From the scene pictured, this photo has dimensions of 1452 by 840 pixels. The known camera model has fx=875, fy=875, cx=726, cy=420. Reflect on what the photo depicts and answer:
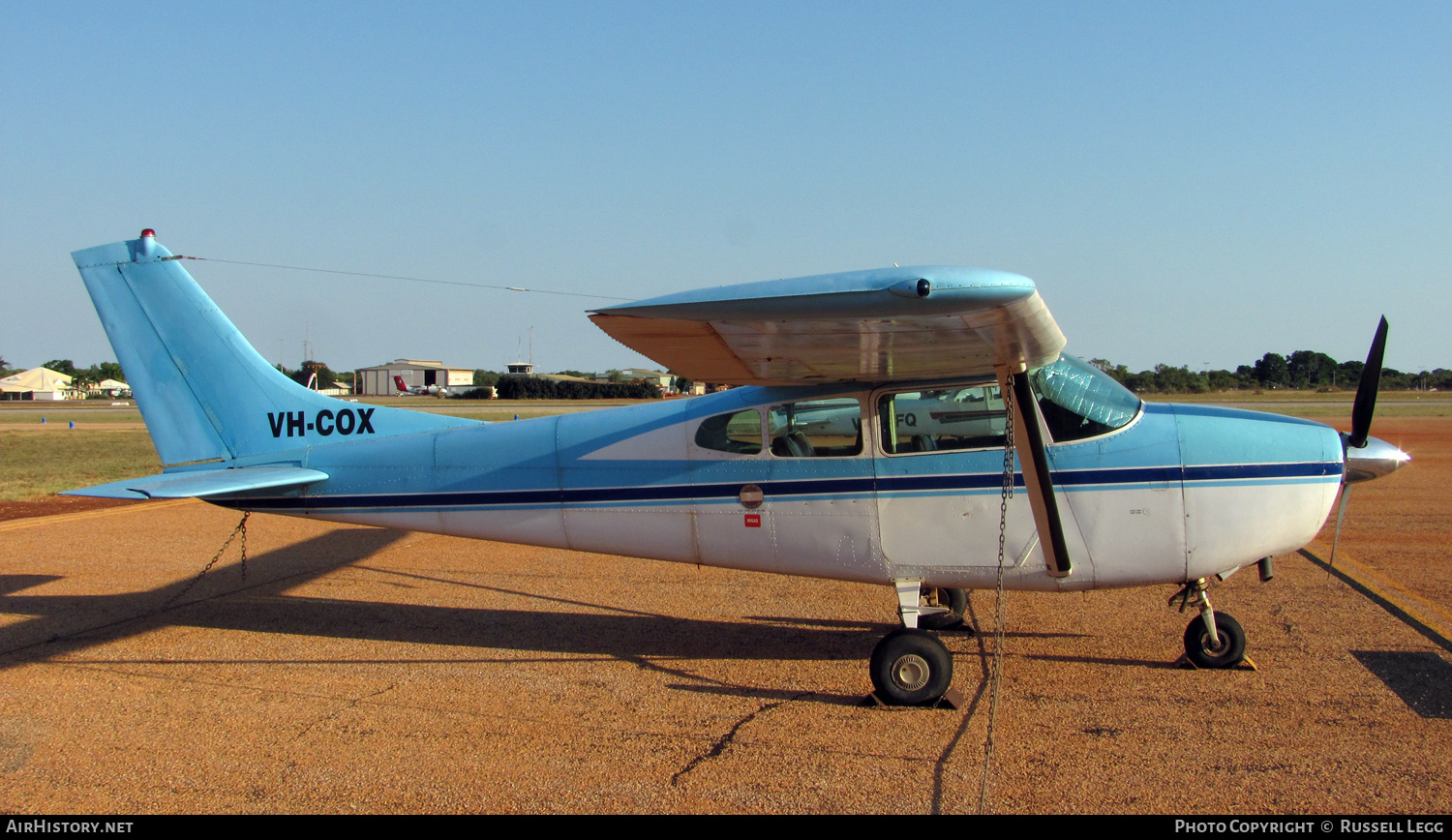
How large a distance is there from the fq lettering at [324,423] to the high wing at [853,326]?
3.22m

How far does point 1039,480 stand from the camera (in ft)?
16.4

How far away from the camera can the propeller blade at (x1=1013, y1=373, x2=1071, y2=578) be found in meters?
4.93

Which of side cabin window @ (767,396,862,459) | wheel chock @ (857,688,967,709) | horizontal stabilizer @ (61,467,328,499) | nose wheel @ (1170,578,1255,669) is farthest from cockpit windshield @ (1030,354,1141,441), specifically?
horizontal stabilizer @ (61,467,328,499)

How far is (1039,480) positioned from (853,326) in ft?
5.39

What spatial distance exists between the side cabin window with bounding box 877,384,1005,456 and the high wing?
0.62ft

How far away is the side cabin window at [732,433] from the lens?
19.1 ft

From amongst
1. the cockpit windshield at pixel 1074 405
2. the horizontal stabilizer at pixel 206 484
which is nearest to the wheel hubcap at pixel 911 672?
the cockpit windshield at pixel 1074 405

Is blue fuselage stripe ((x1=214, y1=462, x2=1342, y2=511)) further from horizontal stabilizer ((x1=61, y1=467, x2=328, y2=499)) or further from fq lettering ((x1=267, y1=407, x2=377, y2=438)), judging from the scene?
fq lettering ((x1=267, y1=407, x2=377, y2=438))

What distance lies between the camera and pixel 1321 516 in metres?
5.23

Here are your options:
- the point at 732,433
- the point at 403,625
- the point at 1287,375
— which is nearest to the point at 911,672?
the point at 732,433

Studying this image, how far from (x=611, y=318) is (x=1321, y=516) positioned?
4410 millimetres

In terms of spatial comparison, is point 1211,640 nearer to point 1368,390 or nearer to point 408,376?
point 1368,390

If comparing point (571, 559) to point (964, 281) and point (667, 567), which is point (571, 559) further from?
point (964, 281)

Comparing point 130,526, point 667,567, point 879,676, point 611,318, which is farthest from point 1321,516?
point 130,526
